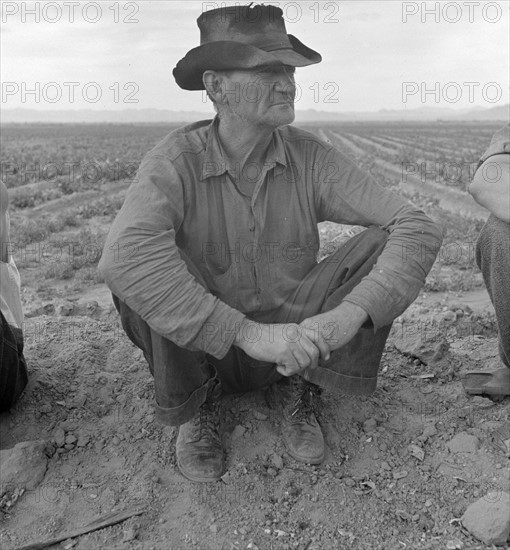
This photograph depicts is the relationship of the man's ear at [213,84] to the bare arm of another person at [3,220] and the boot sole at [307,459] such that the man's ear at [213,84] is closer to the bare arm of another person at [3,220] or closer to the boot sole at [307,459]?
the bare arm of another person at [3,220]

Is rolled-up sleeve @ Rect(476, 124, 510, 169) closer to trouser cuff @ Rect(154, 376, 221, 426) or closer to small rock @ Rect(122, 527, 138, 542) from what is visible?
trouser cuff @ Rect(154, 376, 221, 426)

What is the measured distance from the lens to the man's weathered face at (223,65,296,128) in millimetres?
2361

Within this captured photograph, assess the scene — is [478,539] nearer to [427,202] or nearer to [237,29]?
[237,29]

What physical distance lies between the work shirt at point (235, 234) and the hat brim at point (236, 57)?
9.2 inches

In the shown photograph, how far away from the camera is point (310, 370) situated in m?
2.54

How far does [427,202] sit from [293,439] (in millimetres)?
8183

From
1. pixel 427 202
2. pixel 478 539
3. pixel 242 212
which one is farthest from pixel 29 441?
pixel 427 202

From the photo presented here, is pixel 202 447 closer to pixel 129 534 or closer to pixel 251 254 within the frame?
pixel 129 534

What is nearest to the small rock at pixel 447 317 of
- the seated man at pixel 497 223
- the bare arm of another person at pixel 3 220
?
the seated man at pixel 497 223

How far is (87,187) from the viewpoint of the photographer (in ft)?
38.0

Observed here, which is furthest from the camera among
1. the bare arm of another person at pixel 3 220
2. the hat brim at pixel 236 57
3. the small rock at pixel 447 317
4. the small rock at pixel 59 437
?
the small rock at pixel 447 317

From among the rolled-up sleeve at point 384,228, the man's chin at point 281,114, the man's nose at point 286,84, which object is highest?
the man's nose at point 286,84

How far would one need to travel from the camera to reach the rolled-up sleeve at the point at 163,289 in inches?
83.0

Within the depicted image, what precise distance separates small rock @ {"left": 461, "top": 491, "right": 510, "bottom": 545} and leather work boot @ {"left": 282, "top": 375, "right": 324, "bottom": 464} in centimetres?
61
